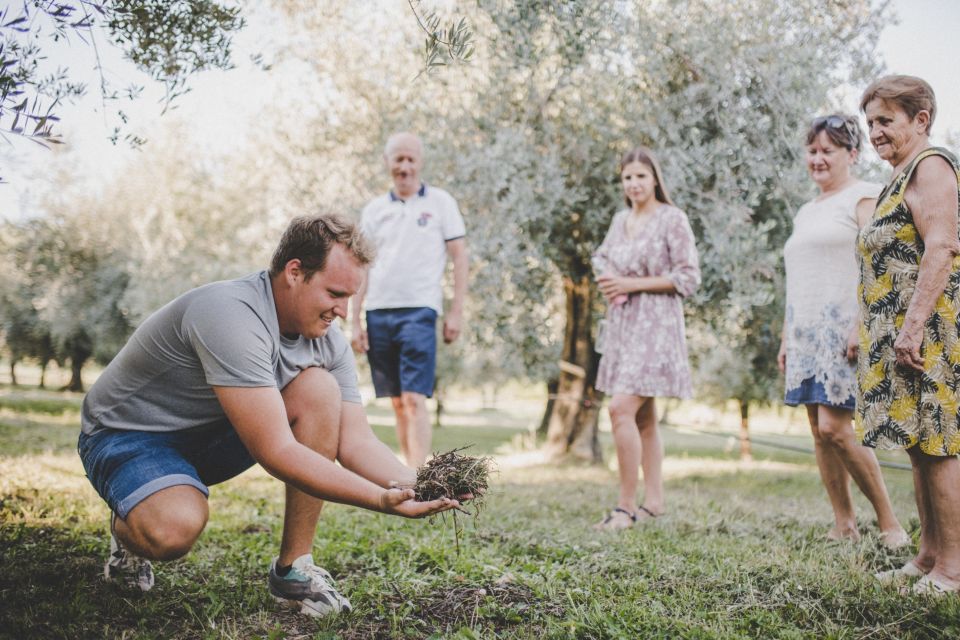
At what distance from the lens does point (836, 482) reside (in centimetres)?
430

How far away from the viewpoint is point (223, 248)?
18.0 meters

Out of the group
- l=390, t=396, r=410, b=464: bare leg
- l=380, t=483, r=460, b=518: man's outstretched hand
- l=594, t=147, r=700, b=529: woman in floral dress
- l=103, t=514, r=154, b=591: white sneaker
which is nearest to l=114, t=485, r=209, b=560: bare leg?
l=103, t=514, r=154, b=591: white sneaker

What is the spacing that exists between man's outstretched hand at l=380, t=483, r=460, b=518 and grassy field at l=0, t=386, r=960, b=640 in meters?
0.52

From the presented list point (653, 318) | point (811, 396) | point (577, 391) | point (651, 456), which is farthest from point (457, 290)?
point (577, 391)

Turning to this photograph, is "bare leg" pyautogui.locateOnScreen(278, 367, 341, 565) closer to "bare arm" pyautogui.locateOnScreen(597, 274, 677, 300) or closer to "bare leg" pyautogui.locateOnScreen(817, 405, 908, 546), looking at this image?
"bare arm" pyautogui.locateOnScreen(597, 274, 677, 300)

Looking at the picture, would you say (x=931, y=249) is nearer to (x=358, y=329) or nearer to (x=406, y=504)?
(x=406, y=504)

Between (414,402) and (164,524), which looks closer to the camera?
(164,524)

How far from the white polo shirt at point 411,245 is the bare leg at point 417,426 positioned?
0.71m

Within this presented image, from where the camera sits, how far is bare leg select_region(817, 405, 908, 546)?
4000mm

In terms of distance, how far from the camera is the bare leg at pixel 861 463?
4.00 meters

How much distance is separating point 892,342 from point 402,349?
3327 millimetres

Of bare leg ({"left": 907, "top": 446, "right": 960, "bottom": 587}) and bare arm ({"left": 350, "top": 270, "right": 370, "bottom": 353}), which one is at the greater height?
bare arm ({"left": 350, "top": 270, "right": 370, "bottom": 353})

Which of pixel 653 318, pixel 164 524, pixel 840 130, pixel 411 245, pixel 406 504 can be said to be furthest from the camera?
pixel 411 245

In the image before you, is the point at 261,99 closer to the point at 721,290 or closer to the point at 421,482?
the point at 721,290
